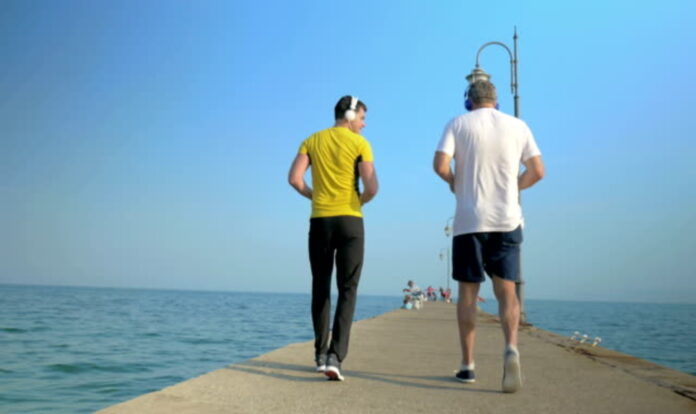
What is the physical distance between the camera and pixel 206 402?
3373 millimetres

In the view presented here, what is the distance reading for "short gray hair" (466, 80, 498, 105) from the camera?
4426mm

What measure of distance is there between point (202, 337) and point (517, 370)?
64.0 feet

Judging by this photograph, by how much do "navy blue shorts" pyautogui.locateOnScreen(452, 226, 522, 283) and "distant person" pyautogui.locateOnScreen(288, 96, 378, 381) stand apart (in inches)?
34.2

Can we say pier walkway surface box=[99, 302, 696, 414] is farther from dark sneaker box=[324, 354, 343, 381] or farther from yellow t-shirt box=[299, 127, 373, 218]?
yellow t-shirt box=[299, 127, 373, 218]

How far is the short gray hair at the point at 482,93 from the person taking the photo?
4.43m

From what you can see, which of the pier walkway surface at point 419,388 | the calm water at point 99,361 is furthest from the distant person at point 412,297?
the pier walkway surface at point 419,388

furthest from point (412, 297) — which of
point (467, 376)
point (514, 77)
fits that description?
point (467, 376)

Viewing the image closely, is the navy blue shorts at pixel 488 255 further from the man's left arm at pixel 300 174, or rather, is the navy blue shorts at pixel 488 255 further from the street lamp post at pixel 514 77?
the street lamp post at pixel 514 77

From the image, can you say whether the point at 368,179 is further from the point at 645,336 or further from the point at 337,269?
the point at 645,336

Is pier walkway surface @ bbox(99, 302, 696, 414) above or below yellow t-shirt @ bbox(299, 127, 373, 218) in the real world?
below

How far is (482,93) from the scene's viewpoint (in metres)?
4.44

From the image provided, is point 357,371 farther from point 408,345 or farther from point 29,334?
point 29,334

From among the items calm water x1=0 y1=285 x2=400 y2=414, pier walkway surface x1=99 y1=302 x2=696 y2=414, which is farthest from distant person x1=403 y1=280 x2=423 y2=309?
pier walkway surface x1=99 y1=302 x2=696 y2=414

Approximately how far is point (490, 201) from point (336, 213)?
122 centimetres
